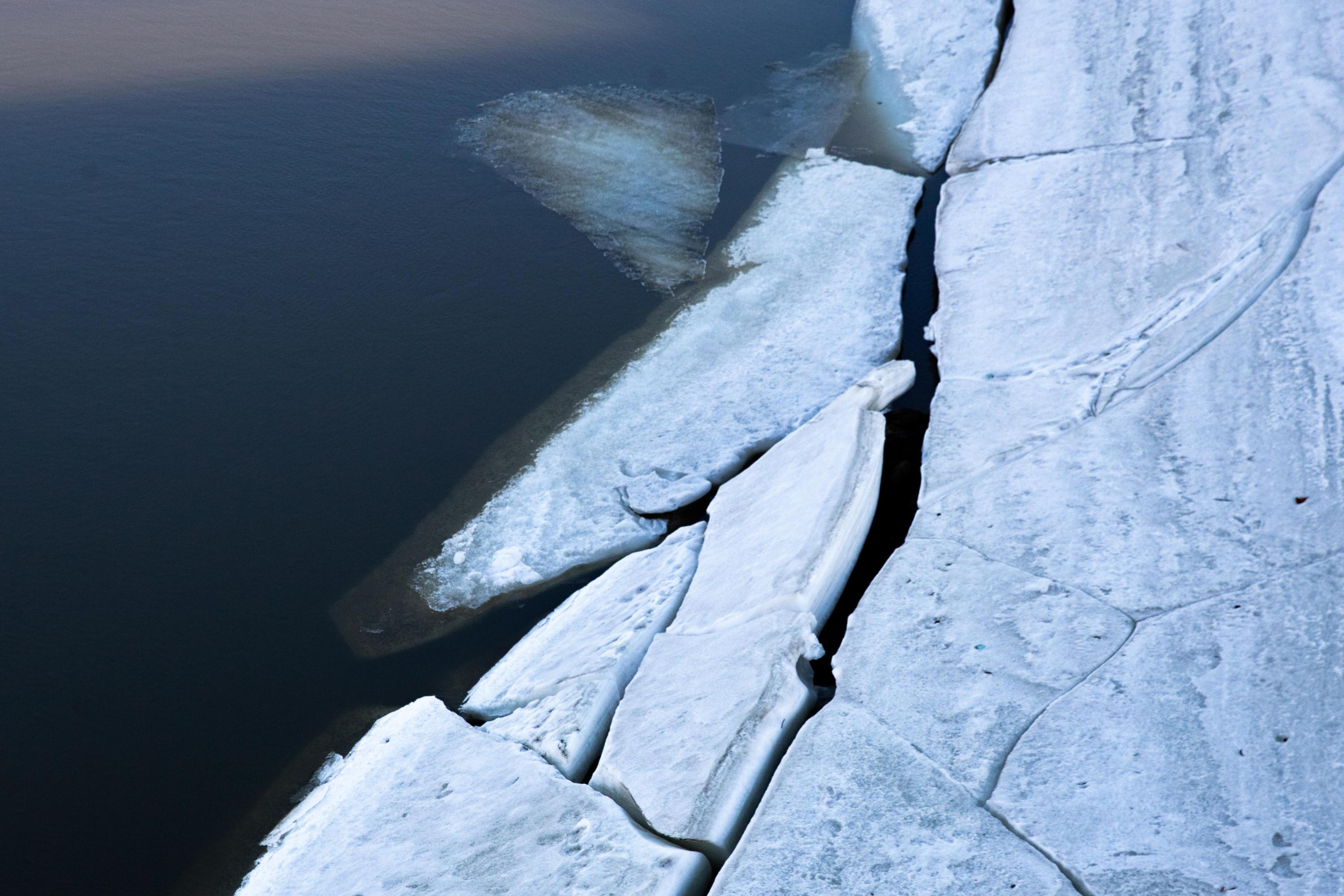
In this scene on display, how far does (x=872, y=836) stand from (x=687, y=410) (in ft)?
7.03

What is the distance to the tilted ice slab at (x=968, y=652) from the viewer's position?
81.2 inches

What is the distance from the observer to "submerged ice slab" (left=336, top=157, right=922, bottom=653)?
10.7ft

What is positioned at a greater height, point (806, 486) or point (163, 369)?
point (163, 369)

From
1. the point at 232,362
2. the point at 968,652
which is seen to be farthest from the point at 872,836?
the point at 232,362

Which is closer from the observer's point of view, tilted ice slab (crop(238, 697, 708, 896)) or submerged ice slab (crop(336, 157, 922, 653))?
tilted ice slab (crop(238, 697, 708, 896))

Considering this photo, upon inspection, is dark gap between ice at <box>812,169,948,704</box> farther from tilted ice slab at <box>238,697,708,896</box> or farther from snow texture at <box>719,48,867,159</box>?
snow texture at <box>719,48,867,159</box>

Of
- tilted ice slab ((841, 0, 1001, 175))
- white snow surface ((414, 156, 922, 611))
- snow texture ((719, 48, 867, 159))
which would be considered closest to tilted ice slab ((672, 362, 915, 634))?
white snow surface ((414, 156, 922, 611))

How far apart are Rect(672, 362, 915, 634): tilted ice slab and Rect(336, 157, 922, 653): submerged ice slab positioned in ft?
1.39

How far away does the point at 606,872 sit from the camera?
6.44 feet

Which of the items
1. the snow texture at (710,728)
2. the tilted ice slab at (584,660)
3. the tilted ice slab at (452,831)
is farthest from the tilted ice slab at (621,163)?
→ the tilted ice slab at (452,831)

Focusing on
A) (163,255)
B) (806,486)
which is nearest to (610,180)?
(163,255)

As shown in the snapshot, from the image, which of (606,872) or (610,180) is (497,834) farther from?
(610,180)

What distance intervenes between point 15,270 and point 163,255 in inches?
23.8

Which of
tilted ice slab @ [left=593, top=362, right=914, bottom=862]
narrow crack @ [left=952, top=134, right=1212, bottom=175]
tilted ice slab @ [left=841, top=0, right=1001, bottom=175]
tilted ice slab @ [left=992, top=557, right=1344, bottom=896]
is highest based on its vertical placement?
tilted ice slab @ [left=841, top=0, right=1001, bottom=175]
